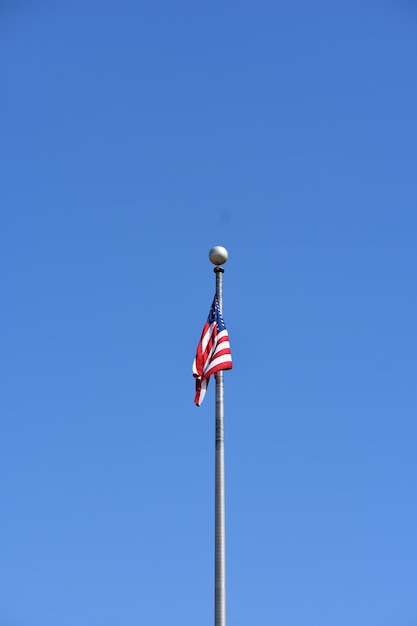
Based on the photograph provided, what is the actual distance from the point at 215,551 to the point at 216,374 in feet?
17.6

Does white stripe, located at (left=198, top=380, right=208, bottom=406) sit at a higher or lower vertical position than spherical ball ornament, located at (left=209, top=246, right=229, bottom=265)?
lower

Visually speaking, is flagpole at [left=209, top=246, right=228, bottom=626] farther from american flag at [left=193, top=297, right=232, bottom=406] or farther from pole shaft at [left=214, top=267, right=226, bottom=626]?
american flag at [left=193, top=297, right=232, bottom=406]

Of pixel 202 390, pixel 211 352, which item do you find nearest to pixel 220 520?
pixel 202 390

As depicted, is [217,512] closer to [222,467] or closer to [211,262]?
[222,467]

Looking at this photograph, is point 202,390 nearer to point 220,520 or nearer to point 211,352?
point 211,352

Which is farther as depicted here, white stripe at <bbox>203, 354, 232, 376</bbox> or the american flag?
the american flag

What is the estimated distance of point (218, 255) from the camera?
34.9 metres

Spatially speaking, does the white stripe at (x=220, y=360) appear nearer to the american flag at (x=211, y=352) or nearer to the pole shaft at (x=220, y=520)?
the american flag at (x=211, y=352)

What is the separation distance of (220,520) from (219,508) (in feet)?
1.13

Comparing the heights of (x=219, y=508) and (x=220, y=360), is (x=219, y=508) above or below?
below

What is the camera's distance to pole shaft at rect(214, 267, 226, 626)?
98.1 ft

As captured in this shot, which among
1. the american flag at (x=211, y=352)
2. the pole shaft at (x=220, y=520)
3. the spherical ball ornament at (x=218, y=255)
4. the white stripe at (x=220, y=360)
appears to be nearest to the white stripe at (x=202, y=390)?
the american flag at (x=211, y=352)

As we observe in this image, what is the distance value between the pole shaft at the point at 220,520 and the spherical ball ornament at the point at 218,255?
322 cm

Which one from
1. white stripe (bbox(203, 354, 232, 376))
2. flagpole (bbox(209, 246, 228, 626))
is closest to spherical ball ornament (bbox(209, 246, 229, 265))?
flagpole (bbox(209, 246, 228, 626))
